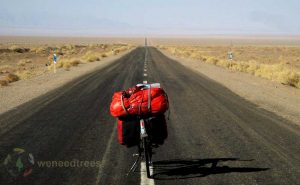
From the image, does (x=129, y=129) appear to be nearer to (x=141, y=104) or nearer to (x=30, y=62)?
(x=141, y=104)

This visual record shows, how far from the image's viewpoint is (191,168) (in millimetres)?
5938

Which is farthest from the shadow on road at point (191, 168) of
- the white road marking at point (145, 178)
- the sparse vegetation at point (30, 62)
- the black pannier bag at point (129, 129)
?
the sparse vegetation at point (30, 62)

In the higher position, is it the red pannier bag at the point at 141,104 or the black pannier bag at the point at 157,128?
the red pannier bag at the point at 141,104

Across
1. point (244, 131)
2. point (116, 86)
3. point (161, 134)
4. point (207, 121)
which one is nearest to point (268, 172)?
point (161, 134)

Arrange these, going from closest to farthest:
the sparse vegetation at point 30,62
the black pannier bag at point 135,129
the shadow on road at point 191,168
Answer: the black pannier bag at point 135,129, the shadow on road at point 191,168, the sparse vegetation at point 30,62

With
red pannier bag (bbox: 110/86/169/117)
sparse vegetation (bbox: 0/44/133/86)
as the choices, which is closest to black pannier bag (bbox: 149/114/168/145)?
red pannier bag (bbox: 110/86/169/117)

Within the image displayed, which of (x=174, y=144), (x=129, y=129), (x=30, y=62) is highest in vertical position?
(x=129, y=129)

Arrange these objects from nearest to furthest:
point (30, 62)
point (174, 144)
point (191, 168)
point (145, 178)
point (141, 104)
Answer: point (141, 104) < point (145, 178) < point (191, 168) < point (174, 144) < point (30, 62)

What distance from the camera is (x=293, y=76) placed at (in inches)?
770

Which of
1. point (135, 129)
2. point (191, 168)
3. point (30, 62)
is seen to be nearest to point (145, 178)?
point (135, 129)

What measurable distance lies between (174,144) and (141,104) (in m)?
2.17

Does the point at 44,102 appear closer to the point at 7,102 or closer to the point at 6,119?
the point at 7,102

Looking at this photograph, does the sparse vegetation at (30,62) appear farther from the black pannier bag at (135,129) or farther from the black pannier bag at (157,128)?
the black pannier bag at (157,128)

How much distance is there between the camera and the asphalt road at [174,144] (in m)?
5.57
